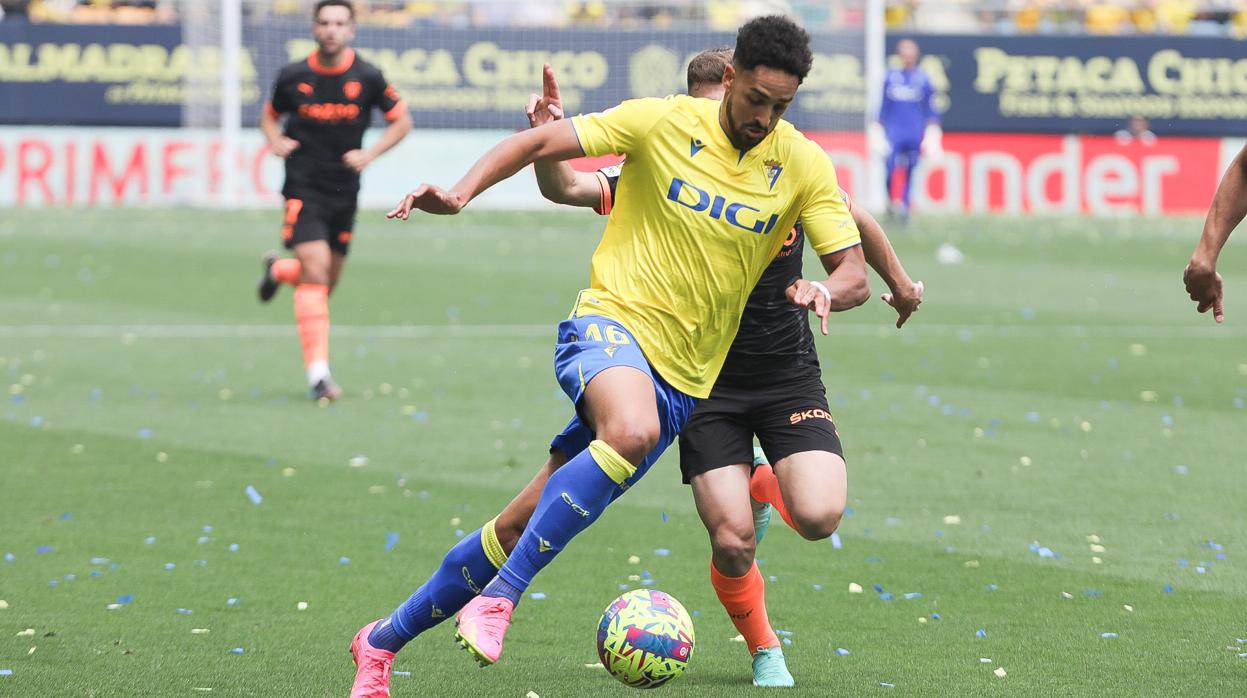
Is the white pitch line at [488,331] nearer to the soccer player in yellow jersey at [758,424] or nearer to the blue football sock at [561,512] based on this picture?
the soccer player in yellow jersey at [758,424]

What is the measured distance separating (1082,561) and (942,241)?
16.6 m

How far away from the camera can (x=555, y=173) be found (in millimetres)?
5473

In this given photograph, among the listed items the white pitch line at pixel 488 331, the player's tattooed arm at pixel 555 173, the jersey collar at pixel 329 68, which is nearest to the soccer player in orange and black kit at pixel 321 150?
the jersey collar at pixel 329 68

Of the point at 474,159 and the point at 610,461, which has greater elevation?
the point at 610,461

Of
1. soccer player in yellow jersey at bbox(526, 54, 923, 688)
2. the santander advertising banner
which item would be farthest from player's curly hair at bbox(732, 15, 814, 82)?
the santander advertising banner

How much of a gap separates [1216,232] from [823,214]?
1302 millimetres

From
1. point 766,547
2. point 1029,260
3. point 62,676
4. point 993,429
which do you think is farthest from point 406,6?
point 62,676

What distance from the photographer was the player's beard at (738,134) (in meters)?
5.16

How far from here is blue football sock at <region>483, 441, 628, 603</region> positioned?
4715 millimetres

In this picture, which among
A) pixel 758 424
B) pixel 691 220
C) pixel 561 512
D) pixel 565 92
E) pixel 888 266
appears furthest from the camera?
pixel 565 92

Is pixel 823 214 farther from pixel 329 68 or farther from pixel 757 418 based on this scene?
pixel 329 68

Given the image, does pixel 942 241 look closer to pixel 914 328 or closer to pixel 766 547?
pixel 914 328

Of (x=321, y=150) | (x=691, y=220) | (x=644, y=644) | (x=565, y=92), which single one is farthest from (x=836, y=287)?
(x=565, y=92)

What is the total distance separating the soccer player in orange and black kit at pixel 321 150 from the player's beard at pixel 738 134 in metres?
6.34
